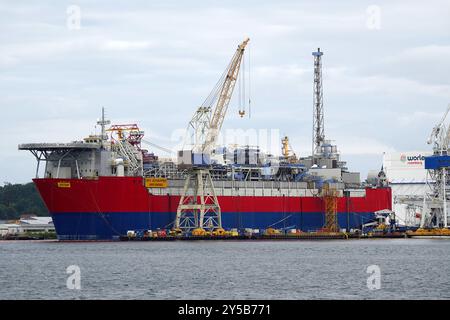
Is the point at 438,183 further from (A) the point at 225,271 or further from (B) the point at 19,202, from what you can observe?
(B) the point at 19,202

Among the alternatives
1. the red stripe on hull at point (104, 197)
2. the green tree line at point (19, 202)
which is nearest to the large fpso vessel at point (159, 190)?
the red stripe on hull at point (104, 197)

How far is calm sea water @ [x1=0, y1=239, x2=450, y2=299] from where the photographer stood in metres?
48.4

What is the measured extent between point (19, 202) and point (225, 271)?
13484 cm

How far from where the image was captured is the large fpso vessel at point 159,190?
301ft

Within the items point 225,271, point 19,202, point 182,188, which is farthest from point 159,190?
point 19,202

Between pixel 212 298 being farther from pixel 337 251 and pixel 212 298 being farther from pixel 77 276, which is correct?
pixel 337 251

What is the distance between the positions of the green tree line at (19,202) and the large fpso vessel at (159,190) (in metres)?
81.1

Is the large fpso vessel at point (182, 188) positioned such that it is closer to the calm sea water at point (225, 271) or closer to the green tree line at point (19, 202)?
the calm sea water at point (225, 271)

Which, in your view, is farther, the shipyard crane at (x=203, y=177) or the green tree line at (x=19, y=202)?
the green tree line at (x=19, y=202)

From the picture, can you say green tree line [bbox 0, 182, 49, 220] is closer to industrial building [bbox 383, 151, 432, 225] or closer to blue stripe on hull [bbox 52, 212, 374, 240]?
industrial building [bbox 383, 151, 432, 225]

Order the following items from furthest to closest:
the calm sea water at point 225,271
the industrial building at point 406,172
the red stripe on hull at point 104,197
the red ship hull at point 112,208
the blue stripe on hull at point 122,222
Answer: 1. the industrial building at point 406,172
2. the blue stripe on hull at point 122,222
3. the red ship hull at point 112,208
4. the red stripe on hull at point 104,197
5. the calm sea water at point 225,271

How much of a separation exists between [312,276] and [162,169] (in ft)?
145

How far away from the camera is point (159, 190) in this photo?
9600cm

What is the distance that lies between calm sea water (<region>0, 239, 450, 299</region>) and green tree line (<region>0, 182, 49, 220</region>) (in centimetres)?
9613
